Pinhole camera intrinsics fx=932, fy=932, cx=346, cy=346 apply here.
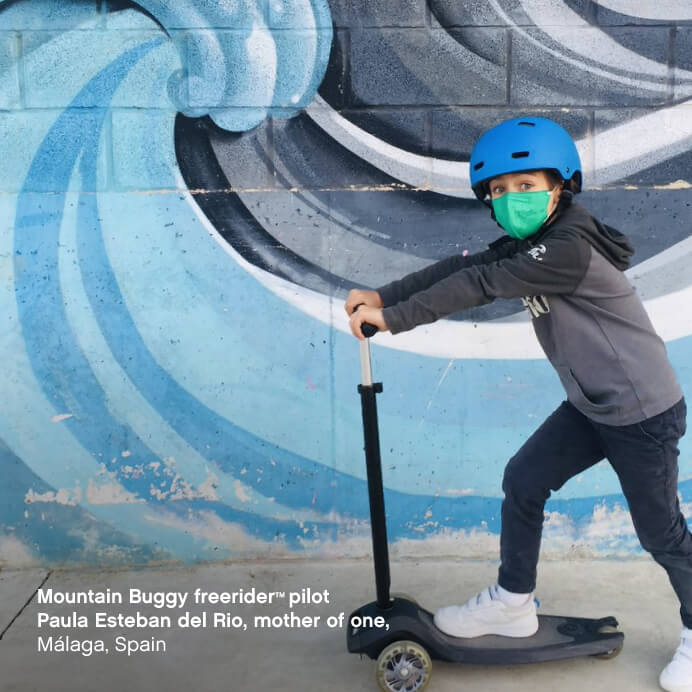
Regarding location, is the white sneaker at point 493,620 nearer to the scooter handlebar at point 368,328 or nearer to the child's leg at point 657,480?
the child's leg at point 657,480

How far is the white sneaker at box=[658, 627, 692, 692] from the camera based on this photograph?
2.80 m

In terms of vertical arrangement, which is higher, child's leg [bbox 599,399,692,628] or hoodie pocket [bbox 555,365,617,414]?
hoodie pocket [bbox 555,365,617,414]

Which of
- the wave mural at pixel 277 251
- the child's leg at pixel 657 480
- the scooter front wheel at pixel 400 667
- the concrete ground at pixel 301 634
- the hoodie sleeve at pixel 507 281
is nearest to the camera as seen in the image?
→ the hoodie sleeve at pixel 507 281

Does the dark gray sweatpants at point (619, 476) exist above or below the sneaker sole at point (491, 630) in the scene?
above

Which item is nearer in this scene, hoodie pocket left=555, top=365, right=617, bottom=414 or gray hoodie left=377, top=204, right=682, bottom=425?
gray hoodie left=377, top=204, right=682, bottom=425

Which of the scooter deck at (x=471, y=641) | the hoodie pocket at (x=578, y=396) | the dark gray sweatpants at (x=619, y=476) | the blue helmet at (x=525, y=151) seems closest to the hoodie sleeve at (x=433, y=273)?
the blue helmet at (x=525, y=151)

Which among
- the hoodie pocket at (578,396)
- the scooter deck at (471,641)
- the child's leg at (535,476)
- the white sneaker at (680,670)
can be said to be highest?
the hoodie pocket at (578,396)

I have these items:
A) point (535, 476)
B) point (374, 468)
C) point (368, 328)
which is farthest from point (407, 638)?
point (368, 328)

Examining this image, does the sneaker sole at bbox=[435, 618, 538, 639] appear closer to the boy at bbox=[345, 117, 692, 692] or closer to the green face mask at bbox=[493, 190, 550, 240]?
the boy at bbox=[345, 117, 692, 692]

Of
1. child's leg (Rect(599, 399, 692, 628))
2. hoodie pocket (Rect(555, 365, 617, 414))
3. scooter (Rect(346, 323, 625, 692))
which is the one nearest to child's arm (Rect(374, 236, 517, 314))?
scooter (Rect(346, 323, 625, 692))

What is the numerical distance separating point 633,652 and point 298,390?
157 cm

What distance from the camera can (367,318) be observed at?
2.58 meters

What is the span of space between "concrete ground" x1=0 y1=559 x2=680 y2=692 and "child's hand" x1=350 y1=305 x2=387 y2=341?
1150 mm

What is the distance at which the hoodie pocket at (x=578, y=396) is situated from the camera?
269 centimetres
